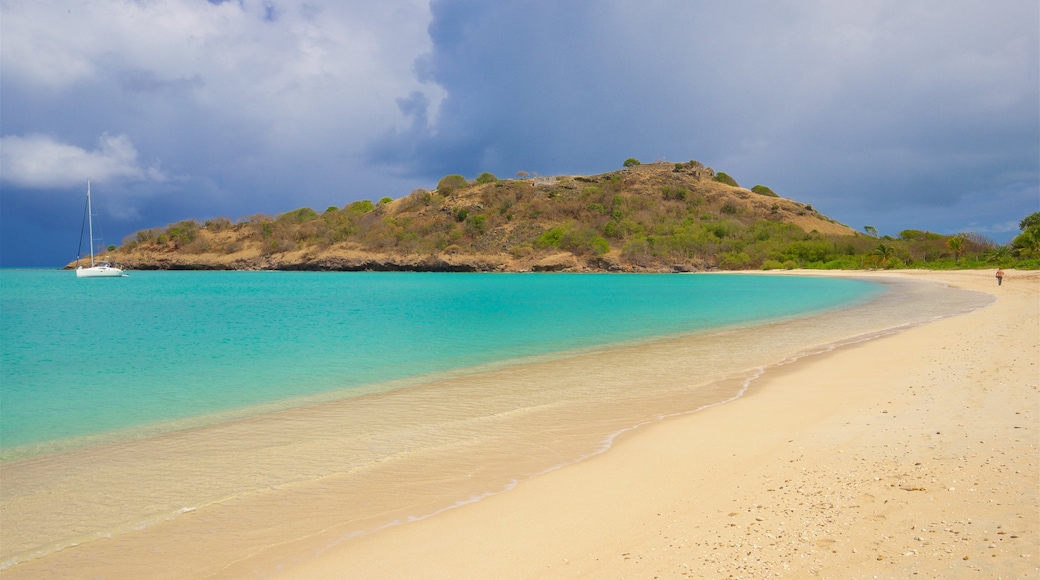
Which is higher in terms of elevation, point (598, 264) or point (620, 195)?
point (620, 195)

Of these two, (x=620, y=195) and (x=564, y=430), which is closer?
(x=564, y=430)

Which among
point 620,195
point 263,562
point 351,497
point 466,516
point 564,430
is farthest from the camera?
point 620,195

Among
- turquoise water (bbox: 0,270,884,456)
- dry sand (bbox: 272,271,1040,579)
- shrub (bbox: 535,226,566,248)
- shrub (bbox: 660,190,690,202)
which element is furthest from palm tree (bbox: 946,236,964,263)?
dry sand (bbox: 272,271,1040,579)

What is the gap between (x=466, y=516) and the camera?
5.22 m

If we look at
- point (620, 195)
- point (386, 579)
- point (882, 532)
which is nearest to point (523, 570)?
point (386, 579)

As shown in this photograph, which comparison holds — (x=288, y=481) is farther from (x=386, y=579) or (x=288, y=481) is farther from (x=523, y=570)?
(x=523, y=570)

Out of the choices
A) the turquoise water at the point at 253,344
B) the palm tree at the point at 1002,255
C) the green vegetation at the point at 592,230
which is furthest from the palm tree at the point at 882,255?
the turquoise water at the point at 253,344

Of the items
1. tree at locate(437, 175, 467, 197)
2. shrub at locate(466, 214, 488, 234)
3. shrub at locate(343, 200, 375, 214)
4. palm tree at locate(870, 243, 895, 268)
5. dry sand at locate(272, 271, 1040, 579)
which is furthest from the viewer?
shrub at locate(343, 200, 375, 214)

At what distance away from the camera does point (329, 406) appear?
1027cm

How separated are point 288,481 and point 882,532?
17.6 feet

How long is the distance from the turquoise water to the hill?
64.1 metres

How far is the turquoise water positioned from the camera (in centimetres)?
1080

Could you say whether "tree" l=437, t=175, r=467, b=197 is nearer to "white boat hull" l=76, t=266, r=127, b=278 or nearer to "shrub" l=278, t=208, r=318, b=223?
"shrub" l=278, t=208, r=318, b=223

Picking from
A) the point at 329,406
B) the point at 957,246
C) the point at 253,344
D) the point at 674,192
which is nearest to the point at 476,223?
the point at 674,192
